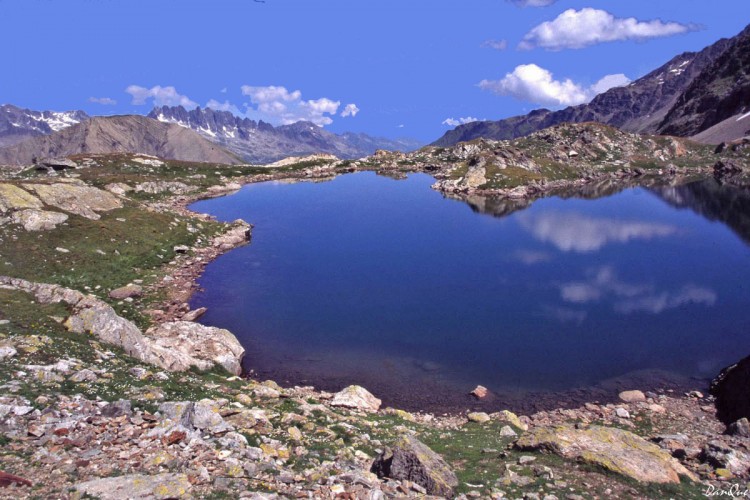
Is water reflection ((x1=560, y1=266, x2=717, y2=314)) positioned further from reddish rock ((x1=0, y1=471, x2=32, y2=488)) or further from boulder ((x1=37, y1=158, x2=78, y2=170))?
boulder ((x1=37, y1=158, x2=78, y2=170))

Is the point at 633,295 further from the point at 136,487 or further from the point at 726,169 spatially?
the point at 726,169

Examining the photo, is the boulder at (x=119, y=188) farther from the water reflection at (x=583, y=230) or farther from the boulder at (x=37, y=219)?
the water reflection at (x=583, y=230)

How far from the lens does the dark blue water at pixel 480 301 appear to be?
34656 mm

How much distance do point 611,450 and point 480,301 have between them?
30.6 m

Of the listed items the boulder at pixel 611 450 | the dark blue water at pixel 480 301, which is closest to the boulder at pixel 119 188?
the dark blue water at pixel 480 301

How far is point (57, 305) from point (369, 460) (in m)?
23.3

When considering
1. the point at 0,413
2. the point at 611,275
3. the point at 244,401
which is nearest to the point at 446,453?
the point at 244,401

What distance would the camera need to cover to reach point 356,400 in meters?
27.6

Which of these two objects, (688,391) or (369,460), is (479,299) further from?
(369,460)

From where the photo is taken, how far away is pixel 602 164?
18088 centimetres

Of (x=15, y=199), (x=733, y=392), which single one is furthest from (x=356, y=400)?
(x=15, y=199)

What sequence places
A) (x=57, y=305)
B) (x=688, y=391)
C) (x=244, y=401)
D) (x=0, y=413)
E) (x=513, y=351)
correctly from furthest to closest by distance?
1. (x=513, y=351)
2. (x=688, y=391)
3. (x=57, y=305)
4. (x=244, y=401)
5. (x=0, y=413)

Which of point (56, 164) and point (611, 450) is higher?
point (56, 164)

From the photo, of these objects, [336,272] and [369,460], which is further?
[336,272]
